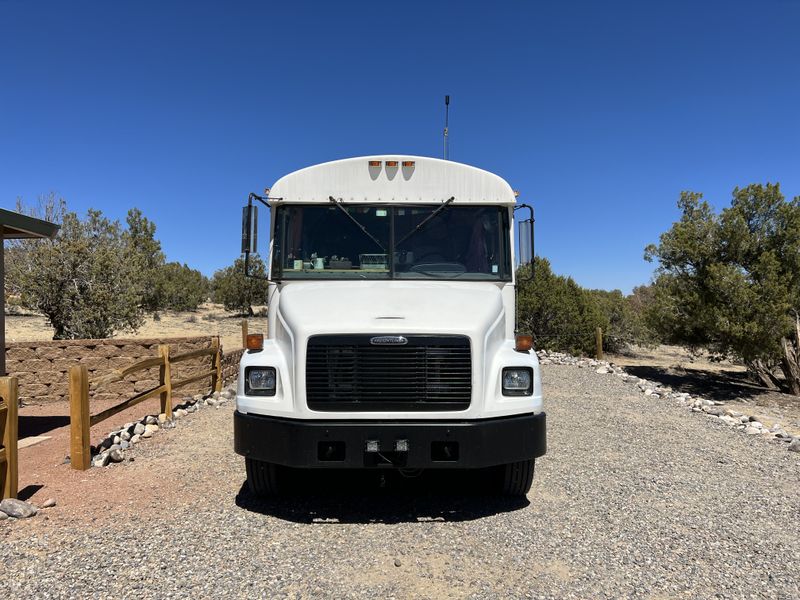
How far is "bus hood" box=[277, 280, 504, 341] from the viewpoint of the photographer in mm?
3676

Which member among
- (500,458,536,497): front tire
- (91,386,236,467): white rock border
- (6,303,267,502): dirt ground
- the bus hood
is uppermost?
the bus hood

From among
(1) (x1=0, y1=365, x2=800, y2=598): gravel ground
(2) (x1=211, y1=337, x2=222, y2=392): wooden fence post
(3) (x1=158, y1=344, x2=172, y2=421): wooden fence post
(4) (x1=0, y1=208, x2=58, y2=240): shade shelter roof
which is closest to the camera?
(1) (x1=0, y1=365, x2=800, y2=598): gravel ground

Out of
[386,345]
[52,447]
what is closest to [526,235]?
[386,345]

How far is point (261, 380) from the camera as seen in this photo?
12.4 feet

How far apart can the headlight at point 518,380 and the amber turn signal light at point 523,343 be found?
1.09 ft

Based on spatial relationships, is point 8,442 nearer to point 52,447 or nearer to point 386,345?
point 52,447

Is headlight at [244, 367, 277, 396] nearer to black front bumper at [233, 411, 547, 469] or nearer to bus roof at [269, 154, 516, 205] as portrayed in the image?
black front bumper at [233, 411, 547, 469]

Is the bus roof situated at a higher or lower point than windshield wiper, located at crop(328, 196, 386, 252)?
higher

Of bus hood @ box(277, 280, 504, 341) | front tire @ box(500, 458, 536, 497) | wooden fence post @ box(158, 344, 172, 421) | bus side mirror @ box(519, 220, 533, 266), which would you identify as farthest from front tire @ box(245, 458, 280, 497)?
wooden fence post @ box(158, 344, 172, 421)

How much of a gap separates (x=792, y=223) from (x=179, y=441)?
14.1m

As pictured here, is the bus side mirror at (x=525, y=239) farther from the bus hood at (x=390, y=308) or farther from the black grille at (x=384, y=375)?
the black grille at (x=384, y=375)

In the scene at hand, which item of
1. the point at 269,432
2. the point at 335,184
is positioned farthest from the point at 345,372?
the point at 335,184

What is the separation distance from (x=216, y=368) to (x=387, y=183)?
19.6 feet

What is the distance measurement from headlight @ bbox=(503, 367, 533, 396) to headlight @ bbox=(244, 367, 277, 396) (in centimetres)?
162
